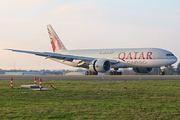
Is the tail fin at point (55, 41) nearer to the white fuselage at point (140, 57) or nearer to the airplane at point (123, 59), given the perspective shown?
the airplane at point (123, 59)

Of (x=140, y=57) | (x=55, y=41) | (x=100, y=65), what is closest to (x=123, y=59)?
(x=140, y=57)

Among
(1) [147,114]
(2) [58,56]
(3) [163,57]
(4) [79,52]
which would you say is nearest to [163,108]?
(1) [147,114]

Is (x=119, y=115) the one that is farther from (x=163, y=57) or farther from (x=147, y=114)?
(x=163, y=57)

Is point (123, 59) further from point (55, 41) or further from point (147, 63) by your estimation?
point (55, 41)

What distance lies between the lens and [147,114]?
9211 mm

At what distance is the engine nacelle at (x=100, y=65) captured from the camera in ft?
133

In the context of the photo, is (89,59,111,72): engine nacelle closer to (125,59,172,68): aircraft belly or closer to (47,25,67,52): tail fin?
(125,59,172,68): aircraft belly

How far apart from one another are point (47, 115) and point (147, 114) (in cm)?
331

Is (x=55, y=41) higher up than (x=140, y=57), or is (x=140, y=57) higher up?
(x=55, y=41)

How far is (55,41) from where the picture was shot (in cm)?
5319

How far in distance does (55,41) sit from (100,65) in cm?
1560

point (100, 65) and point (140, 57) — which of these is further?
point (140, 57)

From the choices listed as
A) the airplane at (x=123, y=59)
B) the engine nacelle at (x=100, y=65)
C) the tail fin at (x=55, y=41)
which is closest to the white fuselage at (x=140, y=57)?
the airplane at (x=123, y=59)

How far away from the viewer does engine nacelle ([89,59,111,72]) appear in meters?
40.6
